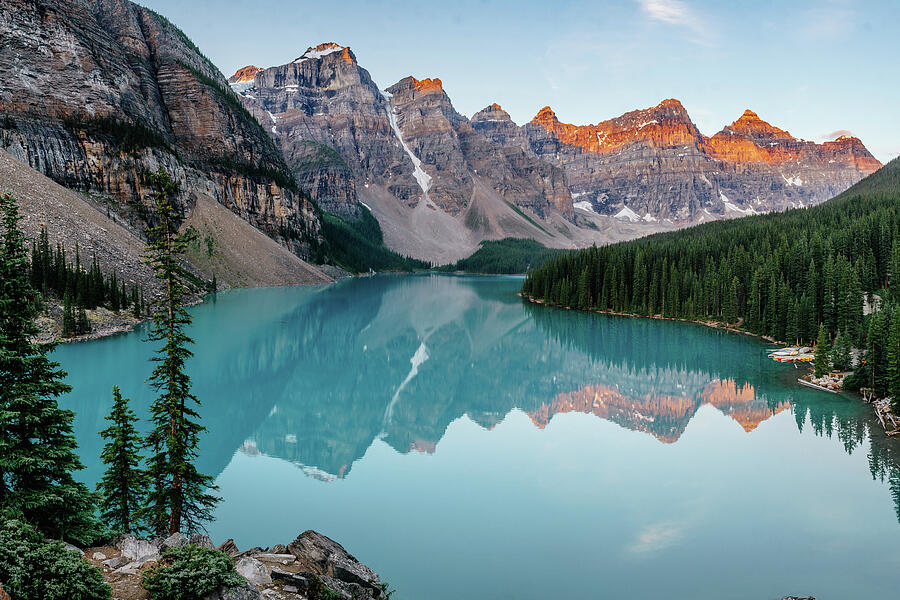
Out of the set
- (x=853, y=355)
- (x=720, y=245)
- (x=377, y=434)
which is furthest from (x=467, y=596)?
(x=720, y=245)

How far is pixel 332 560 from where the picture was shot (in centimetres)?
1051

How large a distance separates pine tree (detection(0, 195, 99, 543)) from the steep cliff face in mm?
91113

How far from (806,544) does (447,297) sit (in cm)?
8970

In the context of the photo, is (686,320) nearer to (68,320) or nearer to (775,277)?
(775,277)

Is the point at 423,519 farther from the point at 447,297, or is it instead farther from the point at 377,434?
the point at 447,297

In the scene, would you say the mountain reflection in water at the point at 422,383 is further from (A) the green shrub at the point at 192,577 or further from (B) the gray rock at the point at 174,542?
(A) the green shrub at the point at 192,577

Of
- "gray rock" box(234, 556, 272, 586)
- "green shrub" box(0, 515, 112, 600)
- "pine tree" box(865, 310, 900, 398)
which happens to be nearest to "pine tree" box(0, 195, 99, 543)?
"green shrub" box(0, 515, 112, 600)

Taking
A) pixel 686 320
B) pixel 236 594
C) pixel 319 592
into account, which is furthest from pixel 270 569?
pixel 686 320

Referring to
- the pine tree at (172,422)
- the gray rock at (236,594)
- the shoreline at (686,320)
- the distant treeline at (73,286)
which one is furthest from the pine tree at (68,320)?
the shoreline at (686,320)

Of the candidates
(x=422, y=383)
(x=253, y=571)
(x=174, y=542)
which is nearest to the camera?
(x=253, y=571)


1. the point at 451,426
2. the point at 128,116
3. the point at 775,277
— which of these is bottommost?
the point at 451,426

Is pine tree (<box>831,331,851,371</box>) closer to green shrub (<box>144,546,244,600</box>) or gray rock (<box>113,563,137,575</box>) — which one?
green shrub (<box>144,546,244,600</box>)

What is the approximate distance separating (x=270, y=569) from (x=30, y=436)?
208 inches

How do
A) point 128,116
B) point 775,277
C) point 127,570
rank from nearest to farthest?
point 127,570
point 775,277
point 128,116
